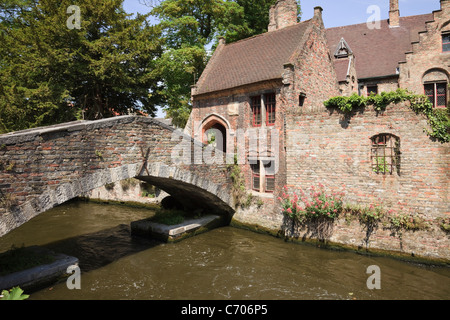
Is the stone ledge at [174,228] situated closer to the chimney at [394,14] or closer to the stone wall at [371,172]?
the stone wall at [371,172]

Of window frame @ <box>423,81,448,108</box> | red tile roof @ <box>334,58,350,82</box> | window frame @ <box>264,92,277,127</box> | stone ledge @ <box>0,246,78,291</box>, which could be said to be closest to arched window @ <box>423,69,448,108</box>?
window frame @ <box>423,81,448,108</box>

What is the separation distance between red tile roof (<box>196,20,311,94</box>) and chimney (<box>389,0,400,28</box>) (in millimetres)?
12528

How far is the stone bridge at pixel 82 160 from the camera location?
5.86 meters

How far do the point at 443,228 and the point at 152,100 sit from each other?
674 inches

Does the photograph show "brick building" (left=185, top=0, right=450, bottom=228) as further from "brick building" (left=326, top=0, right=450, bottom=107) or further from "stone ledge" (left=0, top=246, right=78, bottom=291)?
"stone ledge" (left=0, top=246, right=78, bottom=291)

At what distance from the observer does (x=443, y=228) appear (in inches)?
306

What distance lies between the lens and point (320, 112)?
32.0 ft

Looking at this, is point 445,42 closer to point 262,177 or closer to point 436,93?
point 436,93

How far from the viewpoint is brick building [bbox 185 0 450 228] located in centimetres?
829

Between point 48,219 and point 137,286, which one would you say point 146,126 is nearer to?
point 137,286

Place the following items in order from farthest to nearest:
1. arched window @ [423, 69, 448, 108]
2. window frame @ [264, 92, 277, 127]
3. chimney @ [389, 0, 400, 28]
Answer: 1. chimney @ [389, 0, 400, 28]
2. arched window @ [423, 69, 448, 108]
3. window frame @ [264, 92, 277, 127]

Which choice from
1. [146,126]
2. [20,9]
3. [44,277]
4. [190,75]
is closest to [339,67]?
[190,75]

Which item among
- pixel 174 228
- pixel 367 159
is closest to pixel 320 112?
pixel 367 159

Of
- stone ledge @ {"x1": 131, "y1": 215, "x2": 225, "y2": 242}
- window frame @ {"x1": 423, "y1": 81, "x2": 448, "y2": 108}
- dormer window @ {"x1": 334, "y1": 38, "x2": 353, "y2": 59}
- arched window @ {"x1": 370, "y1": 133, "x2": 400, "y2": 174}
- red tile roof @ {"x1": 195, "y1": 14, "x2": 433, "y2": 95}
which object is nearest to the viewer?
arched window @ {"x1": 370, "y1": 133, "x2": 400, "y2": 174}
